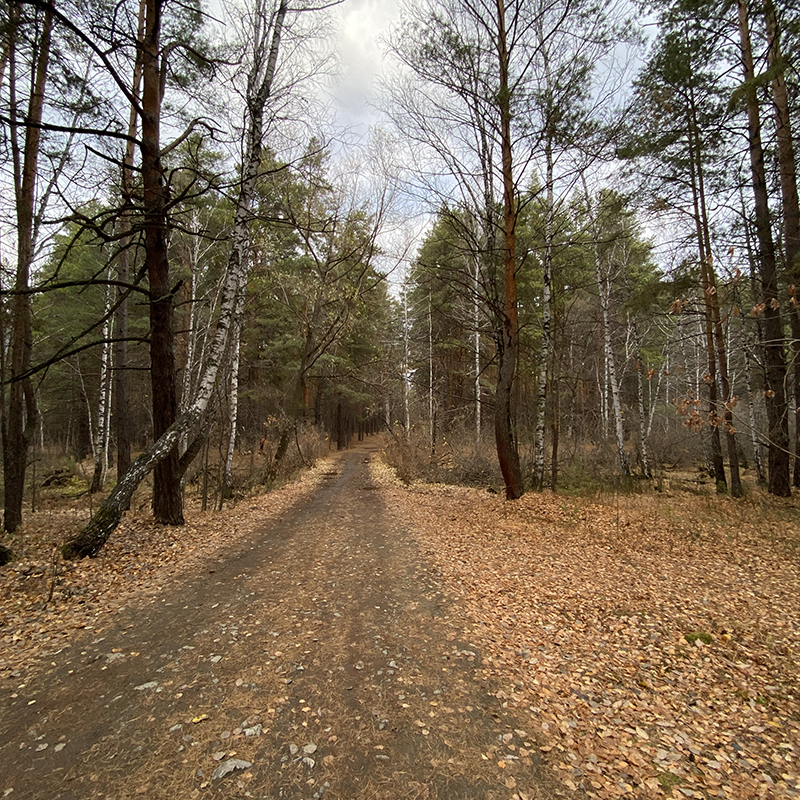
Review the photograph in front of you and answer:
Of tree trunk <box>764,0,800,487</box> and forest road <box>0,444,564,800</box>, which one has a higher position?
tree trunk <box>764,0,800,487</box>

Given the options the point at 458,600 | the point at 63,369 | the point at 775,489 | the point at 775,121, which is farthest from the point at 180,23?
the point at 63,369

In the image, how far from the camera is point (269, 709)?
2852 millimetres

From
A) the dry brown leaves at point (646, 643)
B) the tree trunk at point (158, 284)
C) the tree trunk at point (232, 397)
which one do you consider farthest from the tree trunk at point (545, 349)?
the tree trunk at point (158, 284)

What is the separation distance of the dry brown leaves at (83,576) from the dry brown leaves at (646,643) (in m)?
3.60

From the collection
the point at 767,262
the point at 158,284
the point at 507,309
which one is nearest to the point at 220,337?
the point at 158,284

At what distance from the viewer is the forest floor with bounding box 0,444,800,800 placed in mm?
2350

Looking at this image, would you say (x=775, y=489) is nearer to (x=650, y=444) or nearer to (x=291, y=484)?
(x=650, y=444)

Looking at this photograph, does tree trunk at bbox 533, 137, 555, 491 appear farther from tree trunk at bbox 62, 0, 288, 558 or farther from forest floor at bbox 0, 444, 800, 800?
tree trunk at bbox 62, 0, 288, 558

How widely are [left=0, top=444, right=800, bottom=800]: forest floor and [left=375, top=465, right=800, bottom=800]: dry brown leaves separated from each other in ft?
0.06

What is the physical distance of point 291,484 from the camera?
49.0 ft

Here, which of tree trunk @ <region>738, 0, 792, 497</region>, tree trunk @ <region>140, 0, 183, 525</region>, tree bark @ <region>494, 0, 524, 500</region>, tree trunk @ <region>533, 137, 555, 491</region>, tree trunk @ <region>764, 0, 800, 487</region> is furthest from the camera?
tree trunk @ <region>533, 137, 555, 491</region>

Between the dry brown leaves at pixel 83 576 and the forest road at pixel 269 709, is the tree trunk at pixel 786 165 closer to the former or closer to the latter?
the forest road at pixel 269 709

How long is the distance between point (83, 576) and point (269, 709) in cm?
362

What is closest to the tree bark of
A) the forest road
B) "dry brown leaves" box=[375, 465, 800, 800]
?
"dry brown leaves" box=[375, 465, 800, 800]
